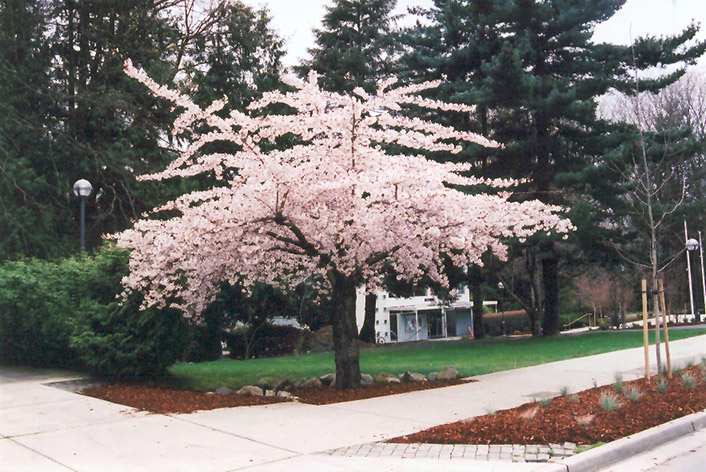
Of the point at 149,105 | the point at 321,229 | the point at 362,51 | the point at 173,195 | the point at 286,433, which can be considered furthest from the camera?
the point at 362,51

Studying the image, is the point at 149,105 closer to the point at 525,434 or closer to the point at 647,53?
the point at 647,53

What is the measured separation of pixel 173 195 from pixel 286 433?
51.5 ft

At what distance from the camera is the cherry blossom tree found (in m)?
9.95

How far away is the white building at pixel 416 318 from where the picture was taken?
45.0 metres

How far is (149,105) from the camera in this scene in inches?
933

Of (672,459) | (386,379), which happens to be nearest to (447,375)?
(386,379)

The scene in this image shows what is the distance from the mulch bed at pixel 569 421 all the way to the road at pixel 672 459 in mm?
366

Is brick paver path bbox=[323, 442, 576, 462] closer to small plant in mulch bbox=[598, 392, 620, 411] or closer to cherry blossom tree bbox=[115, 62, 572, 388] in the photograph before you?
small plant in mulch bbox=[598, 392, 620, 411]

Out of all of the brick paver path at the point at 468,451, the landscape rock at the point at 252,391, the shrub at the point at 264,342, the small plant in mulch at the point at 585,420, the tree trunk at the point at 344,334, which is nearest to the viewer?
the brick paver path at the point at 468,451

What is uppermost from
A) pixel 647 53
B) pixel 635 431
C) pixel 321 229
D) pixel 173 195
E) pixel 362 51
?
pixel 362 51

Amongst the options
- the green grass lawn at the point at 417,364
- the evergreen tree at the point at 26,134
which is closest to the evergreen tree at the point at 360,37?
the evergreen tree at the point at 26,134

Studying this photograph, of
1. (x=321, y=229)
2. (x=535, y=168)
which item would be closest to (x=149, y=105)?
(x=535, y=168)

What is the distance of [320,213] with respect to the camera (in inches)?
410

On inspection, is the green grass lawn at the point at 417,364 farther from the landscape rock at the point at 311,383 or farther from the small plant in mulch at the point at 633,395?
the small plant in mulch at the point at 633,395
